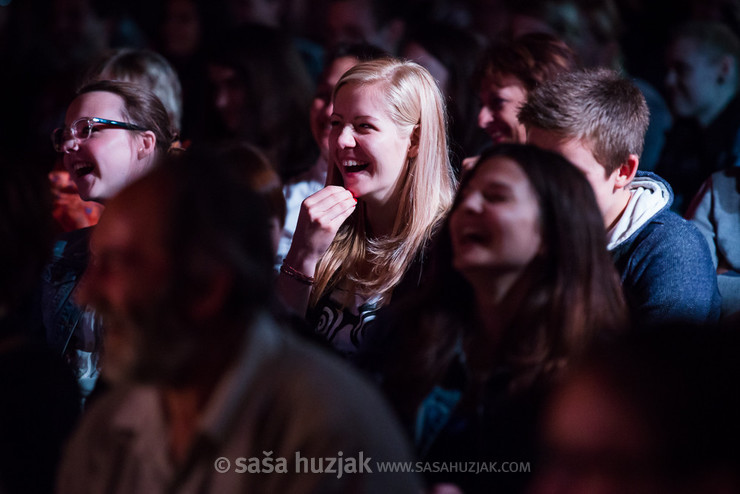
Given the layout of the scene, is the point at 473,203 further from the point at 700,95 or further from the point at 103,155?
the point at 700,95

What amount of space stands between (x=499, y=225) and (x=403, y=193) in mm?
867

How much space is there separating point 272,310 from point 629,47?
13.0 ft

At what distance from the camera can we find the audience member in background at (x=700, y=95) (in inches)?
146

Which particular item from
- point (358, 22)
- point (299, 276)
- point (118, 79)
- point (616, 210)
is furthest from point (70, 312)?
point (358, 22)

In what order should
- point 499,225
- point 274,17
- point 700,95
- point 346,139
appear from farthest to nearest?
point 274,17 < point 700,95 < point 346,139 < point 499,225

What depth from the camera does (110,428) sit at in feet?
4.80

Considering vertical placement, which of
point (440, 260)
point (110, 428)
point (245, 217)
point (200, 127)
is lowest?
point (200, 127)

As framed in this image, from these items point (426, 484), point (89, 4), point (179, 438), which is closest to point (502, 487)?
point (426, 484)

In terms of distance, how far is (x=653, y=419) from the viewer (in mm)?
1104

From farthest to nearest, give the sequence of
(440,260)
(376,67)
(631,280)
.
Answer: (376,67) < (631,280) < (440,260)

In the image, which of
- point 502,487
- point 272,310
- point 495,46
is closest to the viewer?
point 272,310

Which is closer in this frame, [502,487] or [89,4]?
[502,487]

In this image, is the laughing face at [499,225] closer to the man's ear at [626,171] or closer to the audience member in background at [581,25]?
the man's ear at [626,171]

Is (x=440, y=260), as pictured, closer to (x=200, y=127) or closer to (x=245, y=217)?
(x=245, y=217)
